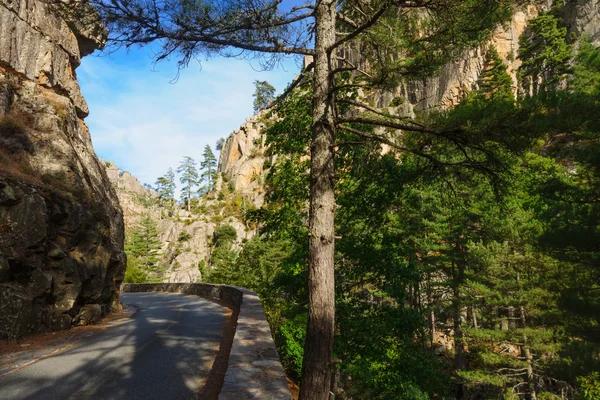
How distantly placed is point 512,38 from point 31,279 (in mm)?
62065

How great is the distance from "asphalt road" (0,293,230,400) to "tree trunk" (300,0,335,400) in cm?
158

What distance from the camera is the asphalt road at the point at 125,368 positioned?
404 cm

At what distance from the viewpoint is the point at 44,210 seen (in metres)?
7.96

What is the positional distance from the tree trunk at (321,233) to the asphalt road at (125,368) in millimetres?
1583

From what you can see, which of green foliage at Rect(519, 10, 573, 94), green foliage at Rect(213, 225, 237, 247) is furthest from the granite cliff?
green foliage at Rect(519, 10, 573, 94)

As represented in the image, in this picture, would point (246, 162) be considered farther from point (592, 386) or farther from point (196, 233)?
point (592, 386)

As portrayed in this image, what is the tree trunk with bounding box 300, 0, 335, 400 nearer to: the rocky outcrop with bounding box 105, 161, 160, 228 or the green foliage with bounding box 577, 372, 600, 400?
the green foliage with bounding box 577, 372, 600, 400

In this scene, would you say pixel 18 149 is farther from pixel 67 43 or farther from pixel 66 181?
pixel 67 43

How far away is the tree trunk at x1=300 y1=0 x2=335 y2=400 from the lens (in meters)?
3.88

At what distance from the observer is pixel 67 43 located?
1969 cm

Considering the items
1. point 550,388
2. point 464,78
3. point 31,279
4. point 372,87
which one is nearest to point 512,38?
point 464,78

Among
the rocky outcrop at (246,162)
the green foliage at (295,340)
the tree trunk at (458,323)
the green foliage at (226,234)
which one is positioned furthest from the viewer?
the rocky outcrop at (246,162)

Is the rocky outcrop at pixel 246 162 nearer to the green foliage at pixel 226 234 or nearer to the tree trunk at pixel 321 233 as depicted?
the green foliage at pixel 226 234

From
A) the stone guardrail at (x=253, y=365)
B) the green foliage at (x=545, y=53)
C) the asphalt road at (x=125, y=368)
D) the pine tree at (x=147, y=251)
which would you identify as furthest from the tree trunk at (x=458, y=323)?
the pine tree at (x=147, y=251)
